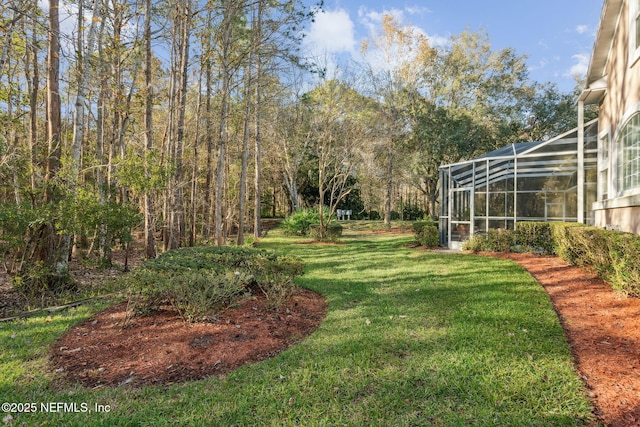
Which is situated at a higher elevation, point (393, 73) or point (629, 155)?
point (393, 73)

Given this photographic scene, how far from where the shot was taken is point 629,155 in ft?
22.7

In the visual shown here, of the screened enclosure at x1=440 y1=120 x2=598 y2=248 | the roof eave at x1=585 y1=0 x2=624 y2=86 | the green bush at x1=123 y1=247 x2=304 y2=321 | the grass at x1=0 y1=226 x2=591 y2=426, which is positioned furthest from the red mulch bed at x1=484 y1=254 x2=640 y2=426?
the roof eave at x1=585 y1=0 x2=624 y2=86

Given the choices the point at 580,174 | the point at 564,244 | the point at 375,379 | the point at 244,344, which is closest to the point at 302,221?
the point at 580,174

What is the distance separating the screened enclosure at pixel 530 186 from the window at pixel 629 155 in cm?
255

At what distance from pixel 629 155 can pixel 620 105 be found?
118cm

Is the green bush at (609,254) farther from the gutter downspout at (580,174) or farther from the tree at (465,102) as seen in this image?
the tree at (465,102)

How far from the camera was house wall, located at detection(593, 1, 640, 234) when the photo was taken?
6223 mm

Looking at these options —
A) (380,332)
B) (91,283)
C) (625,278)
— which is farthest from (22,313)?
(625,278)

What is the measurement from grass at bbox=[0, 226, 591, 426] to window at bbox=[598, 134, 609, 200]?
5682mm

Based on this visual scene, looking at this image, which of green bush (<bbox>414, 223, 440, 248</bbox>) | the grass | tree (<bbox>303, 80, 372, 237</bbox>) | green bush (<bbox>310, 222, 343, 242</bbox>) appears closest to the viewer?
the grass

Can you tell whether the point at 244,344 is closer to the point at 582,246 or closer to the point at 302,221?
the point at 582,246

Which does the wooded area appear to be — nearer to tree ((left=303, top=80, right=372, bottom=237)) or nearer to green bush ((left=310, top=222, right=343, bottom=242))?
tree ((left=303, top=80, right=372, bottom=237))

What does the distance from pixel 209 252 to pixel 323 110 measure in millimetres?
13885

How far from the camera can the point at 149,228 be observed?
888 centimetres
